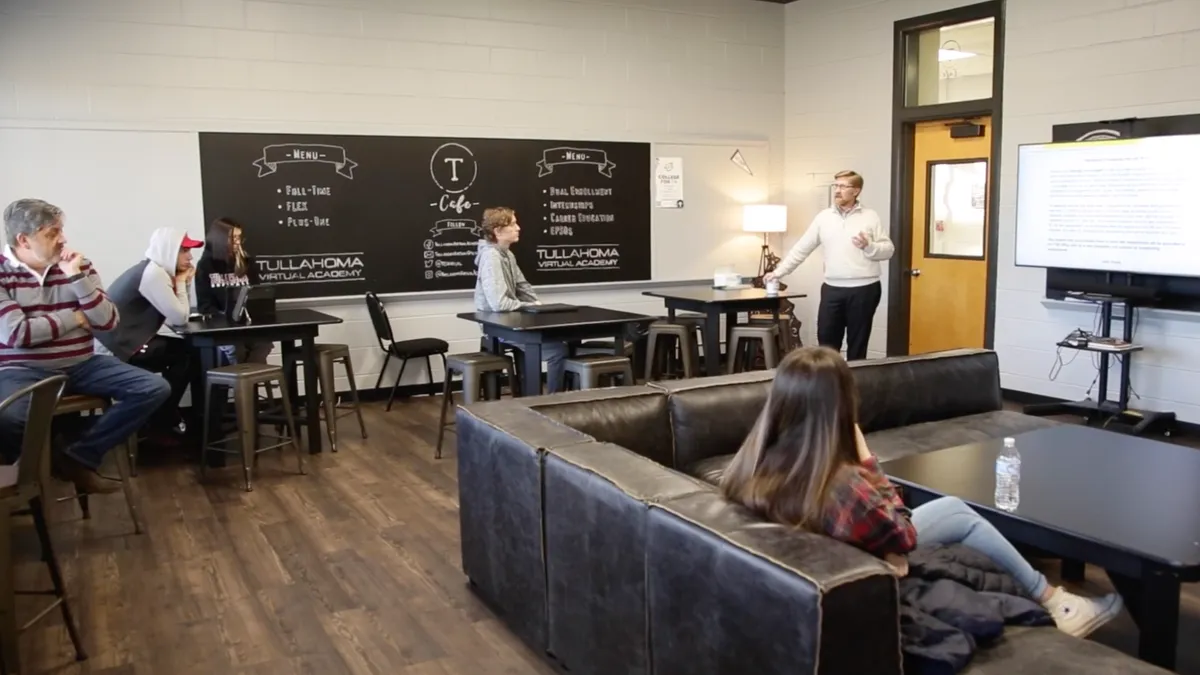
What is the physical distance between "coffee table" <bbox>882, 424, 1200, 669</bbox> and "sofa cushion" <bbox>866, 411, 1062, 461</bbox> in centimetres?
32

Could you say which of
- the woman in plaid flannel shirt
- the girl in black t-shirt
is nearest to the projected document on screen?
the woman in plaid flannel shirt

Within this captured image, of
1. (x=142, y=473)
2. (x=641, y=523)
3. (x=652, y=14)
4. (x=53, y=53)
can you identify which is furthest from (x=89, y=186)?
(x=641, y=523)

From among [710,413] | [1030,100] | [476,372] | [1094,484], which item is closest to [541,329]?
[476,372]

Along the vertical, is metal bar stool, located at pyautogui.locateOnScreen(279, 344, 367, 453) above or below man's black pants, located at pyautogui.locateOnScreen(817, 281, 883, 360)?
below

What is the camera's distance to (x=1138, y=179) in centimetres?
536

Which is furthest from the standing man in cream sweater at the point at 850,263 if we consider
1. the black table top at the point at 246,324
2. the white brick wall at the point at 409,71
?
the black table top at the point at 246,324

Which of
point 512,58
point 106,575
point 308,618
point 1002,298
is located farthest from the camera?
point 512,58

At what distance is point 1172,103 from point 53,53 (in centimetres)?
653

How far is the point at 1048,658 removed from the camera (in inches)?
76.4

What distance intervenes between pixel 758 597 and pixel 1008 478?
1.41 meters

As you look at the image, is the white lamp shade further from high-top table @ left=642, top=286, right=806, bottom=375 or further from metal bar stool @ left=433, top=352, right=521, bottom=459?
metal bar stool @ left=433, top=352, right=521, bottom=459

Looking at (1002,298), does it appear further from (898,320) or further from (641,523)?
(641,523)

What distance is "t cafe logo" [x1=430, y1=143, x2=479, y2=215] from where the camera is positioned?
6.79 meters

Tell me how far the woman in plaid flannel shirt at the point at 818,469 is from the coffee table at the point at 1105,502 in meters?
0.66
